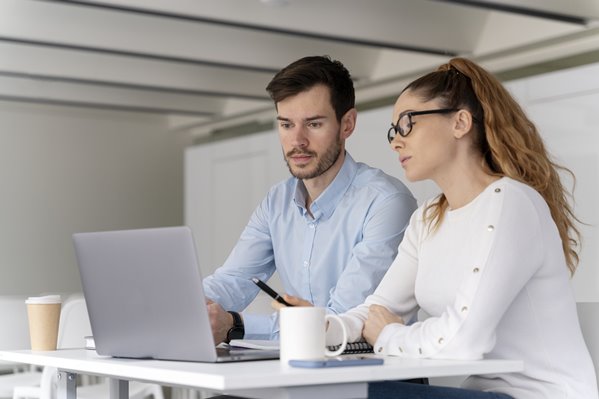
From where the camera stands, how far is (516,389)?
1958mm

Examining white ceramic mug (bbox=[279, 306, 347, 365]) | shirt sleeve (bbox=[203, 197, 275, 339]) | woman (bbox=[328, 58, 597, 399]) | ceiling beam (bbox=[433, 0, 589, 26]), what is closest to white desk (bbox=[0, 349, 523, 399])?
white ceramic mug (bbox=[279, 306, 347, 365])

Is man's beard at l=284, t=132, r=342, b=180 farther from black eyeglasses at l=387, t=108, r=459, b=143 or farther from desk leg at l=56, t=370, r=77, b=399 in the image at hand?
desk leg at l=56, t=370, r=77, b=399

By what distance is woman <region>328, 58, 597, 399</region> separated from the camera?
1.85m

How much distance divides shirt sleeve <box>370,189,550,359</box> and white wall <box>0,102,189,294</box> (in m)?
7.41

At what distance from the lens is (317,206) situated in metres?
2.72

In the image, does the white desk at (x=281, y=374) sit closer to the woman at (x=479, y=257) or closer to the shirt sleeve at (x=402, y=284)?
the woman at (x=479, y=257)

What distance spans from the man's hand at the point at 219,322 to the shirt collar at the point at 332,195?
21.0 inches

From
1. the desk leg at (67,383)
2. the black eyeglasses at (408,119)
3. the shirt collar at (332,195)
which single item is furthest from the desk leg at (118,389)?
the black eyeglasses at (408,119)

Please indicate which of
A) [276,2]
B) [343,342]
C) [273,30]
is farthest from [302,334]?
[273,30]

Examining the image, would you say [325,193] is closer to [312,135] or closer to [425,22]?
[312,135]

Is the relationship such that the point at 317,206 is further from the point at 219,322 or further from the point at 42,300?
the point at 42,300

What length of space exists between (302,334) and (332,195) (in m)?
1.08

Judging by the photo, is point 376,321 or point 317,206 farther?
point 317,206

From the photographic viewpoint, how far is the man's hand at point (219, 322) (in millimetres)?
2238
